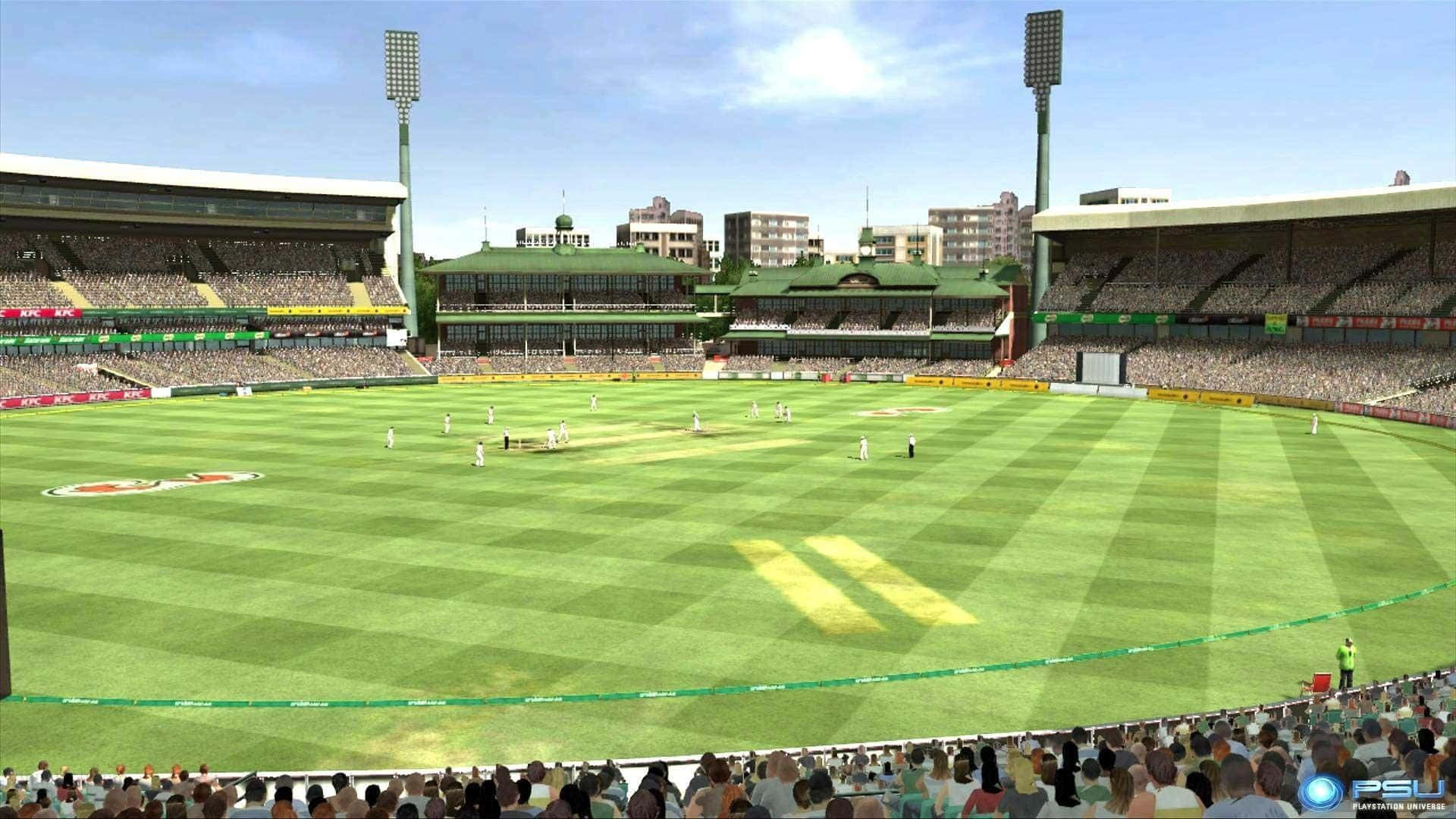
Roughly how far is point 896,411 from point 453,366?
4829 centimetres

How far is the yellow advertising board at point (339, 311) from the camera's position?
288 ft

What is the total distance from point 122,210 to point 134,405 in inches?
917

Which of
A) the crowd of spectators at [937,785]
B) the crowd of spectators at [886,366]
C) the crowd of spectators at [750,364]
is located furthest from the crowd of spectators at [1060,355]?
the crowd of spectators at [937,785]

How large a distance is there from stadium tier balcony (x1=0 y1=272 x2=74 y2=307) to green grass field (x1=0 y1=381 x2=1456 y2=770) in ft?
113

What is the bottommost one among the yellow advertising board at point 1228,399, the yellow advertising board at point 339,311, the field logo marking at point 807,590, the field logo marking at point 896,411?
the field logo marking at point 807,590

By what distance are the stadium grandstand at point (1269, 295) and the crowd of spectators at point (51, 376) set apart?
7144cm

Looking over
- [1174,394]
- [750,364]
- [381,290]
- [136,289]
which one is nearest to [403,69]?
[381,290]

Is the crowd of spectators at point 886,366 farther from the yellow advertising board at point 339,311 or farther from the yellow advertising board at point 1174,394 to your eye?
the yellow advertising board at point 339,311

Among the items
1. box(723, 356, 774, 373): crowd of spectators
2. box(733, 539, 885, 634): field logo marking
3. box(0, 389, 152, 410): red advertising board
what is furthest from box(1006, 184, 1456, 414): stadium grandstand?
box(0, 389, 152, 410): red advertising board

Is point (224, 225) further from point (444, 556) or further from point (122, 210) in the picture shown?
point (444, 556)

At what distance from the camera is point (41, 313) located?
73125 millimetres

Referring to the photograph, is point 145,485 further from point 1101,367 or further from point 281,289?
point 1101,367

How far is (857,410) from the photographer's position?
63938 mm

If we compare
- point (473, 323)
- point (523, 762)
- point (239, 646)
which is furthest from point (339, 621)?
point (473, 323)
